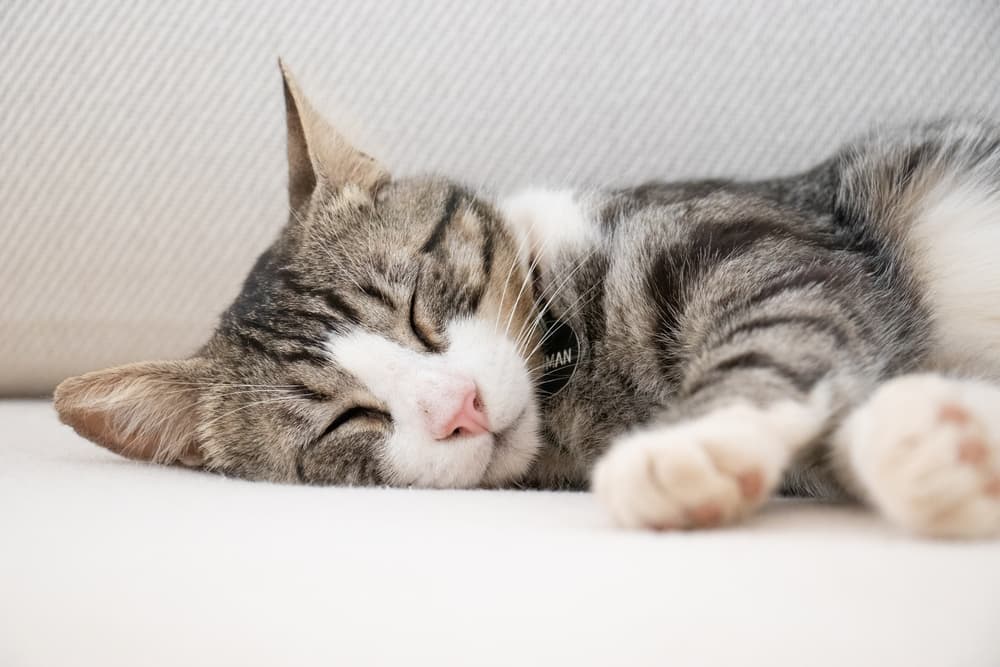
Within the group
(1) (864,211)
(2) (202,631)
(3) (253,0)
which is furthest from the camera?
(3) (253,0)

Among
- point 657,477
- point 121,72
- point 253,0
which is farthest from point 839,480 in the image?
point 121,72

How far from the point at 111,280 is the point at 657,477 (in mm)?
1721

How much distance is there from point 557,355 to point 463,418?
9.2 inches

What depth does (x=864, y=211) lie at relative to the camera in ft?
4.56

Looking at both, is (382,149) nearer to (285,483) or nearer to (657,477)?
(285,483)

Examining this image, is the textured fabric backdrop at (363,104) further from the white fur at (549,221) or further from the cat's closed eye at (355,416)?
the cat's closed eye at (355,416)

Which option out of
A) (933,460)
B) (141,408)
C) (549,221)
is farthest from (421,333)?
(933,460)

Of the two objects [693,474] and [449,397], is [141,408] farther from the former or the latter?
[693,474]

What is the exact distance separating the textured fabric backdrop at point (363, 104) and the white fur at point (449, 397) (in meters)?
0.70

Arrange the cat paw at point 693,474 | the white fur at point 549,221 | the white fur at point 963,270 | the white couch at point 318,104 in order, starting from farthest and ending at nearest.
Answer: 1. the white couch at point 318,104
2. the white fur at point 549,221
3. the white fur at point 963,270
4. the cat paw at point 693,474

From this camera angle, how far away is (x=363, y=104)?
76.5 inches

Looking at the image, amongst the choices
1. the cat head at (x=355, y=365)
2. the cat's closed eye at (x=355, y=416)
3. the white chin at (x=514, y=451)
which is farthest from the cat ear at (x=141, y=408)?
the white chin at (x=514, y=451)

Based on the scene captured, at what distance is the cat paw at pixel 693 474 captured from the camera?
0.75m

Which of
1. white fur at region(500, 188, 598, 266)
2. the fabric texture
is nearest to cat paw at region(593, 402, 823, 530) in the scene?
the fabric texture
